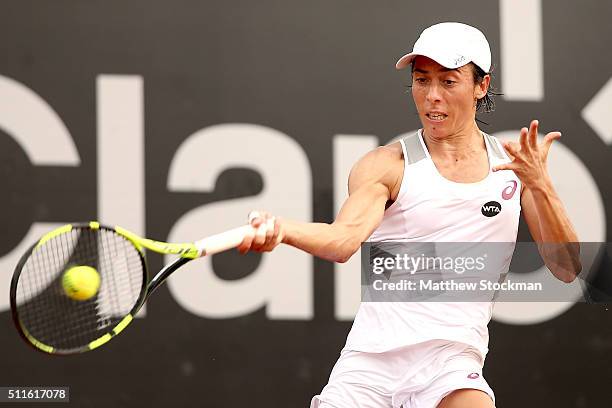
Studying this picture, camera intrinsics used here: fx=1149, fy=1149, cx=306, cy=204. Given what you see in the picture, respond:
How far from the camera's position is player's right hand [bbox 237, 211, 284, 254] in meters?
2.64

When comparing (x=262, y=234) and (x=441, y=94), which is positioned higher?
(x=441, y=94)

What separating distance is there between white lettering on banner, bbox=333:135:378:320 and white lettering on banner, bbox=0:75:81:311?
924 mm

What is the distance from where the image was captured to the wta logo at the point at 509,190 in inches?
128

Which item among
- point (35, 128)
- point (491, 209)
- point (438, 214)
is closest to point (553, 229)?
point (491, 209)

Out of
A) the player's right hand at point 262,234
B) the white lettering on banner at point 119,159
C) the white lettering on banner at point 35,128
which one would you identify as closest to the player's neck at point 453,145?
the player's right hand at point 262,234

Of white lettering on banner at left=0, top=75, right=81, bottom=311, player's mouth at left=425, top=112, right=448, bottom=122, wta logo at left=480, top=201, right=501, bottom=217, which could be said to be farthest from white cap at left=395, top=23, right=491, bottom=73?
white lettering on banner at left=0, top=75, right=81, bottom=311

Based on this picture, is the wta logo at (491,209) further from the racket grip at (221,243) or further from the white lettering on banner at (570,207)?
the white lettering on banner at (570,207)

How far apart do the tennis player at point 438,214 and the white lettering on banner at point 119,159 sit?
1.03 metres

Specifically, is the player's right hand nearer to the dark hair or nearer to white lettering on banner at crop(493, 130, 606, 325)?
the dark hair

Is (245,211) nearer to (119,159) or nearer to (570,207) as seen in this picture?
(119,159)

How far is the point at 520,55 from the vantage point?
4.25 meters

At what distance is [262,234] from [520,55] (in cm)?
194

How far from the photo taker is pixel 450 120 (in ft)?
10.7

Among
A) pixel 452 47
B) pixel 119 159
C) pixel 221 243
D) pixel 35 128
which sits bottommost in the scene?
pixel 221 243
